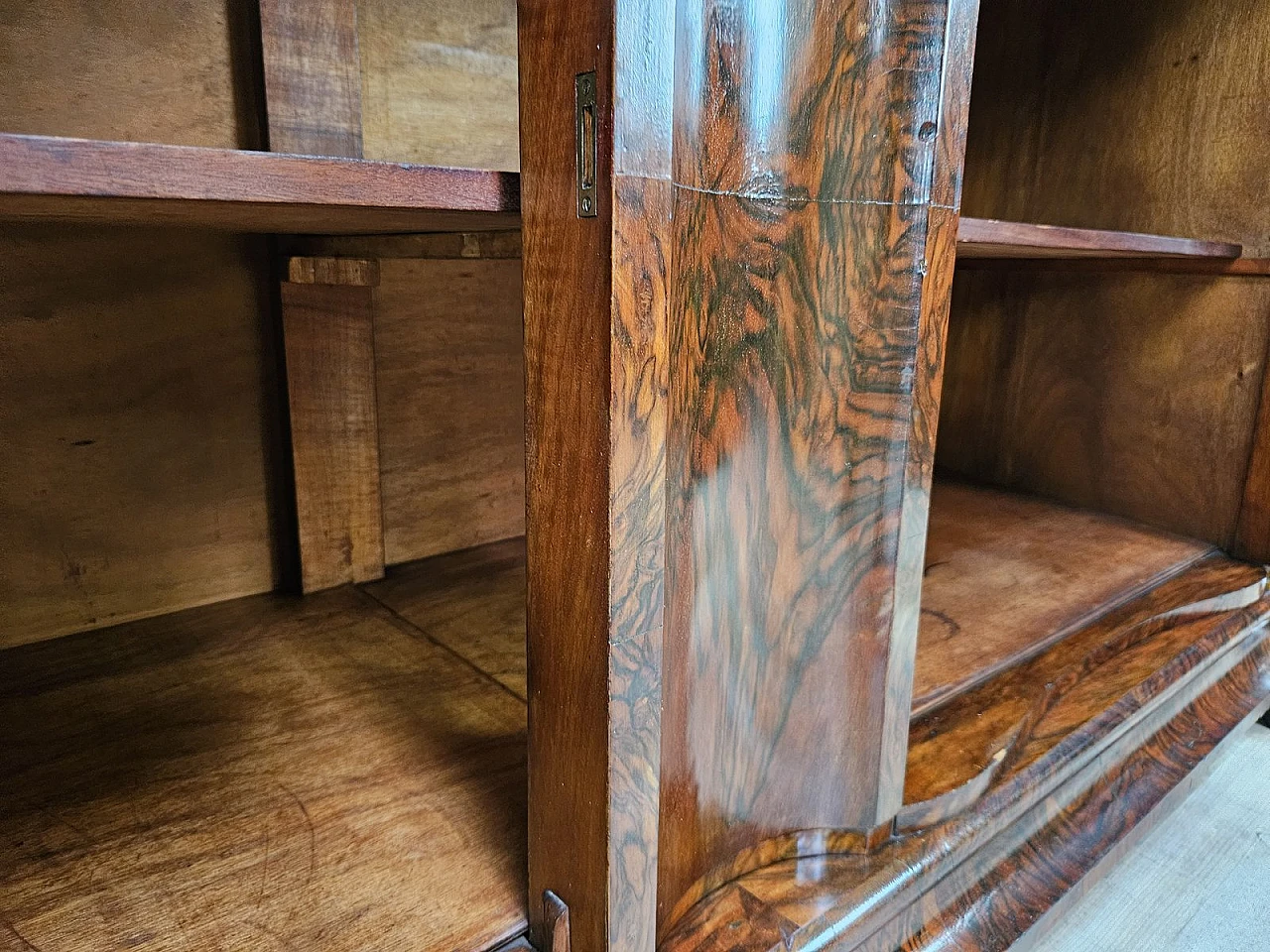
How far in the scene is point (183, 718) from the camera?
2.84 feet

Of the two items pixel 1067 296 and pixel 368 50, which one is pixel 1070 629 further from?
pixel 368 50

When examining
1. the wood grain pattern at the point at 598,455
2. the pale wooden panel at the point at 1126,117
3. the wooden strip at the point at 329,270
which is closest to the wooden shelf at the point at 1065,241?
the pale wooden panel at the point at 1126,117

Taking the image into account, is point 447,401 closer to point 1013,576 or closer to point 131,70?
point 131,70

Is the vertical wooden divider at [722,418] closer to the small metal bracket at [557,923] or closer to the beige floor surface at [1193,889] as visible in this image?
the small metal bracket at [557,923]

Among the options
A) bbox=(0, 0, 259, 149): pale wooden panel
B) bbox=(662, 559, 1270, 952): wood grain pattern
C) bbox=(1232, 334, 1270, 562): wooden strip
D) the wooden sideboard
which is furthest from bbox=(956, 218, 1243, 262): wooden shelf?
bbox=(0, 0, 259, 149): pale wooden panel

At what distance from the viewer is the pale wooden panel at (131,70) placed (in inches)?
34.9

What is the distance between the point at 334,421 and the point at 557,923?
737 mm

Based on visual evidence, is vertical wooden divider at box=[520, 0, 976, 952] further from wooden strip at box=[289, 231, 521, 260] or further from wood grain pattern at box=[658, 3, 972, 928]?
wooden strip at box=[289, 231, 521, 260]

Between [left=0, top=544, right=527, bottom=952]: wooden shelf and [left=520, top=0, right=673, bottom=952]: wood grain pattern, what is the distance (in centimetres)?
11

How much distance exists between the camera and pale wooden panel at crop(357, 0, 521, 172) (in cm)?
112

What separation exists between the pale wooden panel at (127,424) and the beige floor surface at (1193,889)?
40.2 inches

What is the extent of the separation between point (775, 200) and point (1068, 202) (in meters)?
1.10

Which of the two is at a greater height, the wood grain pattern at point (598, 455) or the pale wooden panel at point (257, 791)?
the wood grain pattern at point (598, 455)

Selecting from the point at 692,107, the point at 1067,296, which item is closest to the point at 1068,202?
the point at 1067,296
